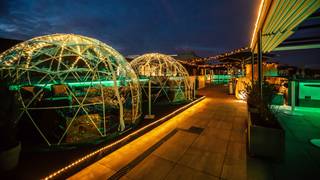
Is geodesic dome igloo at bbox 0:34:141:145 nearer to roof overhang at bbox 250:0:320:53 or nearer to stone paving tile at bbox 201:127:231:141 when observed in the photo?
stone paving tile at bbox 201:127:231:141

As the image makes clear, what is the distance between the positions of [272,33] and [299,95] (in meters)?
4.87

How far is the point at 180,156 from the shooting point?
10.9 ft

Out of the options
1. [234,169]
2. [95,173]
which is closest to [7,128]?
[95,173]

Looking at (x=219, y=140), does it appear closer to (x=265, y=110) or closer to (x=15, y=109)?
(x=265, y=110)

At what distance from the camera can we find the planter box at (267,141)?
2937 millimetres

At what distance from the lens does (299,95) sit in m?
7.37

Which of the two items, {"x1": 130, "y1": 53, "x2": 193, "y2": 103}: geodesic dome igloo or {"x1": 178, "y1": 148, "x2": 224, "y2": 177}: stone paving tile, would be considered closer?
{"x1": 178, "y1": 148, "x2": 224, "y2": 177}: stone paving tile

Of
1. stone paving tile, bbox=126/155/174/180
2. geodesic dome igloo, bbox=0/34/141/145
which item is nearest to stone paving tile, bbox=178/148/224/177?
stone paving tile, bbox=126/155/174/180

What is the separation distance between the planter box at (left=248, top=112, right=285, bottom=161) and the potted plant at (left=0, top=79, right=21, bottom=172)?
4.22 meters

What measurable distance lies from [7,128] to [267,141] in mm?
4503

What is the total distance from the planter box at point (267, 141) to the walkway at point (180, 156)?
37 cm

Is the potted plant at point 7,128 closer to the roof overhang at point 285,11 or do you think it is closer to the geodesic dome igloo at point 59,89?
the geodesic dome igloo at point 59,89

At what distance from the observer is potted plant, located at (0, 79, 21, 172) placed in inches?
94.3

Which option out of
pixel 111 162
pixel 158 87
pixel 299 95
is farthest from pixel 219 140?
pixel 299 95
